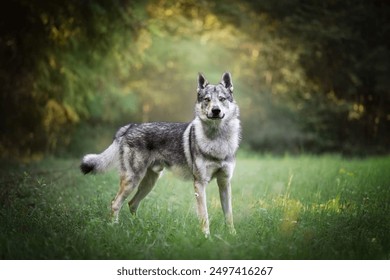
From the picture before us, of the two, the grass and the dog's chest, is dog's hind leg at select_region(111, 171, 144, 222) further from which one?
the dog's chest

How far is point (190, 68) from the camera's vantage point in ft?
41.7

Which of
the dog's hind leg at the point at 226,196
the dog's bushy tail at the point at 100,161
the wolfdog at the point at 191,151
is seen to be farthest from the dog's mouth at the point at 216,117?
the dog's bushy tail at the point at 100,161

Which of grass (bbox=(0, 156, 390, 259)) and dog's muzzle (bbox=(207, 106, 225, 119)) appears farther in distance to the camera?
dog's muzzle (bbox=(207, 106, 225, 119))

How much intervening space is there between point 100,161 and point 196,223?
1405mm

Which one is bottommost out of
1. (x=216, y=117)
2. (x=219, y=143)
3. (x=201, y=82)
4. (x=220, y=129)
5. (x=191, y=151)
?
(x=191, y=151)

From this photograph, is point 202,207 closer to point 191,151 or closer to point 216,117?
point 191,151

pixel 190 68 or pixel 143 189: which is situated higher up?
pixel 190 68

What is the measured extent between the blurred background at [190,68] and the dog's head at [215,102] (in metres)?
4.45

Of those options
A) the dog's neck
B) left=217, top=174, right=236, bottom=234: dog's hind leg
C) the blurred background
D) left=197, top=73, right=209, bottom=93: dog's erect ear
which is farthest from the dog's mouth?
the blurred background

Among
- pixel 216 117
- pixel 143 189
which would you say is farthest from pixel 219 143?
pixel 143 189

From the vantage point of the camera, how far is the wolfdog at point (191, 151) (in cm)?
445

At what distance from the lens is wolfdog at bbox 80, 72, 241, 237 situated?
14.6 feet

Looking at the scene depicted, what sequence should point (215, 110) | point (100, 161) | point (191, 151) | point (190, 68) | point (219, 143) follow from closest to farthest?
1. point (215, 110)
2. point (219, 143)
3. point (191, 151)
4. point (100, 161)
5. point (190, 68)

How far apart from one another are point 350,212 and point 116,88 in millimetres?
8367
